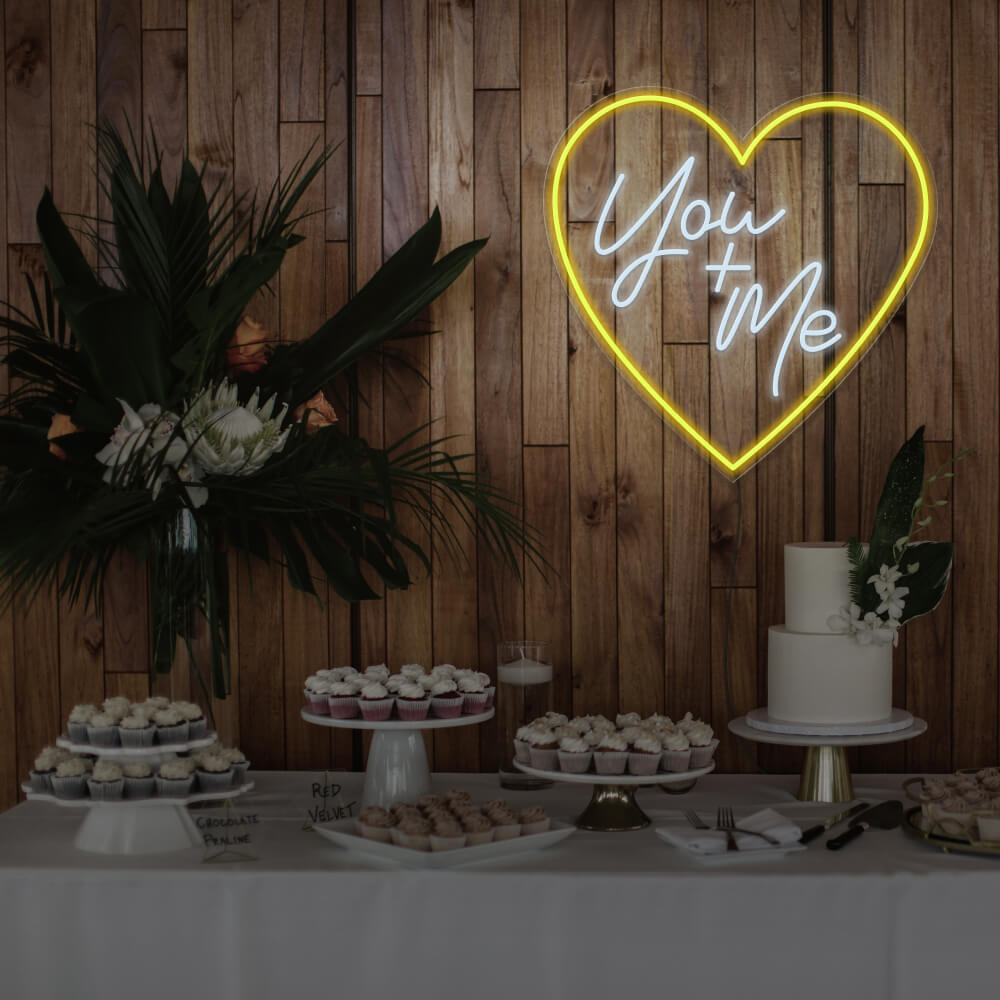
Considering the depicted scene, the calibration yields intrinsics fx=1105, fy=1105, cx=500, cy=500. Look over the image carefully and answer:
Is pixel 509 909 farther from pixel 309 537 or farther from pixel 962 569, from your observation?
pixel 962 569

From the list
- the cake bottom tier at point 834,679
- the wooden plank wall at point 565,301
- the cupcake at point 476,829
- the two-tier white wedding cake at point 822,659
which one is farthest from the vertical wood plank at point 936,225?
the cupcake at point 476,829

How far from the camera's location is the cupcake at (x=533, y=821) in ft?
5.56

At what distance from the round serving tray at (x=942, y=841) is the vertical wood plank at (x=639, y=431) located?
68cm

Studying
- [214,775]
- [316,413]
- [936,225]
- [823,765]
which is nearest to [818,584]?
[823,765]

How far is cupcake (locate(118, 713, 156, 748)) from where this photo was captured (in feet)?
5.58

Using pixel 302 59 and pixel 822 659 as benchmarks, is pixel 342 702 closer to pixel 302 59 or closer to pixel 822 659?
pixel 822 659

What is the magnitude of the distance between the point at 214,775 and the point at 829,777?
1072mm

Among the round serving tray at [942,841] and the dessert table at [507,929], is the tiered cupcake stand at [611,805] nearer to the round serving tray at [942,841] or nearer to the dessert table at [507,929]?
the dessert table at [507,929]

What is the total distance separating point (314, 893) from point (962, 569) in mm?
1507

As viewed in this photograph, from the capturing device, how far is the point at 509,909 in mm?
1589

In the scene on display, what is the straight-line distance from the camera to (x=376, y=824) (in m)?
1.70

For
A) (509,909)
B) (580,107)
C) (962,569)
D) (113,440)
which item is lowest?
(509,909)

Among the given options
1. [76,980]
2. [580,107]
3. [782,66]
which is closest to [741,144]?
[782,66]

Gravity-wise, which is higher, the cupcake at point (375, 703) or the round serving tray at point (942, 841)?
the cupcake at point (375, 703)
